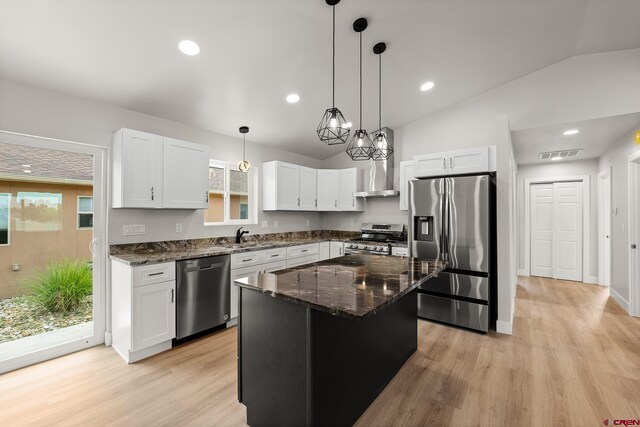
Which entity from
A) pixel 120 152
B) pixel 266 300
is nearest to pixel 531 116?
pixel 266 300

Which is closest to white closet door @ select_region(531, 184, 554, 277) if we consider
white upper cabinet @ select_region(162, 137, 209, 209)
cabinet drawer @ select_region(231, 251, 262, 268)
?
cabinet drawer @ select_region(231, 251, 262, 268)

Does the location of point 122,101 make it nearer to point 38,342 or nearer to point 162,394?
point 38,342

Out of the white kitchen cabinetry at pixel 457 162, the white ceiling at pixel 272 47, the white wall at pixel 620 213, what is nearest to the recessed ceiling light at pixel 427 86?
the white ceiling at pixel 272 47

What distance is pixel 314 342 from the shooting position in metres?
1.55

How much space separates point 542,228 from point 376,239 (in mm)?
3779

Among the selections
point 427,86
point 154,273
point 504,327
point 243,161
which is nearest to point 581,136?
point 427,86

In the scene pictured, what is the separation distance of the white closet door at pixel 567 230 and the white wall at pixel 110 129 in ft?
19.3

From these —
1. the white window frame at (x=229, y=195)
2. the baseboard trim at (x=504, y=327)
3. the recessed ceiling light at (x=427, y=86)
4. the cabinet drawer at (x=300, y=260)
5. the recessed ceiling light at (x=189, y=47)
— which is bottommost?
the baseboard trim at (x=504, y=327)

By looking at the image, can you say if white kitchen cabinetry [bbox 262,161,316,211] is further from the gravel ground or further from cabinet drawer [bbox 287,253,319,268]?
the gravel ground

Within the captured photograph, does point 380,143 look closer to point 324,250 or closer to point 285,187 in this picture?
point 285,187

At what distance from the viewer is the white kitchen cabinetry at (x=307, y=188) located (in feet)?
16.2

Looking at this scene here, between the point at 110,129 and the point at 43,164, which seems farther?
the point at 110,129

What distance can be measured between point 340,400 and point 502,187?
9.41ft

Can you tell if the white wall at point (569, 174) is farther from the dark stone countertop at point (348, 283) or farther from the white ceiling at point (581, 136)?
the dark stone countertop at point (348, 283)
